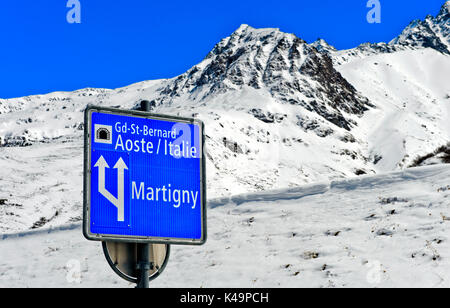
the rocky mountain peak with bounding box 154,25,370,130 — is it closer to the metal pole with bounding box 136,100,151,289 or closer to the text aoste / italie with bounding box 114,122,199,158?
the text aoste / italie with bounding box 114,122,199,158

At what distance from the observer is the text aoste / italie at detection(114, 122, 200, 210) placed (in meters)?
5.60

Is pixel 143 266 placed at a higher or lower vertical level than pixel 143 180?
lower

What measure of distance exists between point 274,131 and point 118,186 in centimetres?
12224

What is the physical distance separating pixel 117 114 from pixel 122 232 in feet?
3.13

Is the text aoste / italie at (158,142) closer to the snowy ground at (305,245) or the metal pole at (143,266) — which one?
the metal pole at (143,266)

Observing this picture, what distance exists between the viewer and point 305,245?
1753 cm

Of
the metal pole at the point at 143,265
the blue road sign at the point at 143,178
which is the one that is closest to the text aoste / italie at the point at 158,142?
the blue road sign at the point at 143,178

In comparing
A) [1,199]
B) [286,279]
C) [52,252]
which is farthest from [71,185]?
[286,279]

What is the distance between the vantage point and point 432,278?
46.7 ft

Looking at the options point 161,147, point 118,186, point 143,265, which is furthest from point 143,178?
point 143,265

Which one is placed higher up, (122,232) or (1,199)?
(1,199)

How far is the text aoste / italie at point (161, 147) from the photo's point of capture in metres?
5.60

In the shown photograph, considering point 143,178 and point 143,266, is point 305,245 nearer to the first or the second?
point 143,178
